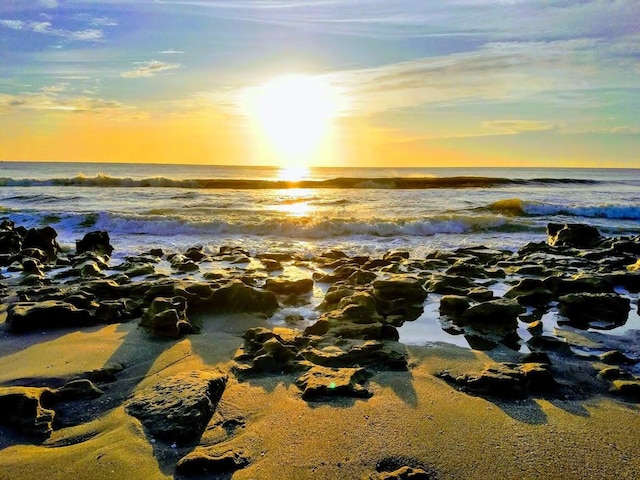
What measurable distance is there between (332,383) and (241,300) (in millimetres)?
2556

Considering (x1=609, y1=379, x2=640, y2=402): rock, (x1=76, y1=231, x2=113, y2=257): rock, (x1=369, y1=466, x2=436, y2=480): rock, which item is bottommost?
(x1=76, y1=231, x2=113, y2=257): rock

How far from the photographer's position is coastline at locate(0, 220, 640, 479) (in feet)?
8.94

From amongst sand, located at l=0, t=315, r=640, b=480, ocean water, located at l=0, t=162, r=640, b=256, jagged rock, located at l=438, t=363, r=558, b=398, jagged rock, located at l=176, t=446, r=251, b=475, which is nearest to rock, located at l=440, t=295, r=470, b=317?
sand, located at l=0, t=315, r=640, b=480

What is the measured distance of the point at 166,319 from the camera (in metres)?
4.93

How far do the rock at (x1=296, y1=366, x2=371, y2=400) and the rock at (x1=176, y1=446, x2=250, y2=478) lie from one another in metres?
0.88

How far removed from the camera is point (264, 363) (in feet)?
13.3

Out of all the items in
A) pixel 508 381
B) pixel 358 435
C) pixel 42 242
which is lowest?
pixel 42 242

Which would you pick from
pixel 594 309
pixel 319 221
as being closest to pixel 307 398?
pixel 594 309

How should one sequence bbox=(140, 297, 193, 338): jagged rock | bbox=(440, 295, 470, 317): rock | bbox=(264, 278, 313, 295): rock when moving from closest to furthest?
bbox=(140, 297, 193, 338): jagged rock → bbox=(440, 295, 470, 317): rock → bbox=(264, 278, 313, 295): rock

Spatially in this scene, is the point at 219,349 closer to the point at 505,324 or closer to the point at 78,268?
the point at 505,324

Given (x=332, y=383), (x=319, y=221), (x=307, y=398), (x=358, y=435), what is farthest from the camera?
(x=319, y=221)

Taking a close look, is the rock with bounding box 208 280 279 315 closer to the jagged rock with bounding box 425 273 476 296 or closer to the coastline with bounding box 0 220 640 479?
the coastline with bounding box 0 220 640 479

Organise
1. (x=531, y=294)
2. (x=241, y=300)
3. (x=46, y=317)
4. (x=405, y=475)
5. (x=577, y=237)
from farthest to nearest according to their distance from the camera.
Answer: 1. (x=577, y=237)
2. (x=531, y=294)
3. (x=241, y=300)
4. (x=46, y=317)
5. (x=405, y=475)

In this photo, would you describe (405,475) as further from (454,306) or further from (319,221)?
(319,221)
